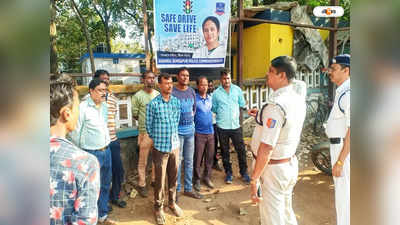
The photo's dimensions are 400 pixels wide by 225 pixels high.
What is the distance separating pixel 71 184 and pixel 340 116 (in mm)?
1974

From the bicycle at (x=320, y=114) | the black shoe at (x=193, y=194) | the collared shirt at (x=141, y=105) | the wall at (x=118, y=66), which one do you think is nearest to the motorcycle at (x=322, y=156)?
the black shoe at (x=193, y=194)

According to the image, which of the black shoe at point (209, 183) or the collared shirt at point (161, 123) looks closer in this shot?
the collared shirt at point (161, 123)

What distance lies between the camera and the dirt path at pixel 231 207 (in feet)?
9.46

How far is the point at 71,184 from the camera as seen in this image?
1018mm

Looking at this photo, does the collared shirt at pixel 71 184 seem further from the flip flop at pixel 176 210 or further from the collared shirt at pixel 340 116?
the flip flop at pixel 176 210

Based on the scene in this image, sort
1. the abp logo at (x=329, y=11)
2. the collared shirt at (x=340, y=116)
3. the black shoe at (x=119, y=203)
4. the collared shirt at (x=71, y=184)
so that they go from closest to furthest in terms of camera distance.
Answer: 1. the collared shirt at (x=71, y=184)
2. the collared shirt at (x=340, y=116)
3. the abp logo at (x=329, y=11)
4. the black shoe at (x=119, y=203)

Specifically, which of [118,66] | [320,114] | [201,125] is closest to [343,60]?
[201,125]

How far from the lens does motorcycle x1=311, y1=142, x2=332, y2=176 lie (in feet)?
12.2

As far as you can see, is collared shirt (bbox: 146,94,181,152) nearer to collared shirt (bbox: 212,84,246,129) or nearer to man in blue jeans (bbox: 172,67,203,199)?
man in blue jeans (bbox: 172,67,203,199)

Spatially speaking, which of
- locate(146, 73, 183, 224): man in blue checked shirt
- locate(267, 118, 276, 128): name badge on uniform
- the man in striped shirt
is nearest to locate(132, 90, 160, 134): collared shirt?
the man in striped shirt

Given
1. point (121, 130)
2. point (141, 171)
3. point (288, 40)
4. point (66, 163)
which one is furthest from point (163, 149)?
point (288, 40)

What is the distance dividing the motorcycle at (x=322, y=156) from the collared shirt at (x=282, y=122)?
6.66ft

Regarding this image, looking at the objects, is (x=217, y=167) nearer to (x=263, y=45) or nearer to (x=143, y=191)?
(x=143, y=191)
